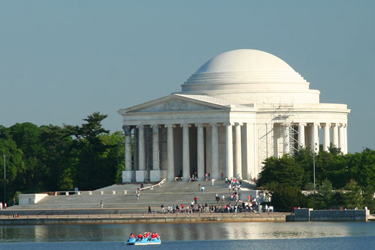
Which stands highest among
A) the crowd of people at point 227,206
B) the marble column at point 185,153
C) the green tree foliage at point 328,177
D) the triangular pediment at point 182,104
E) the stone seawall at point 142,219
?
the triangular pediment at point 182,104

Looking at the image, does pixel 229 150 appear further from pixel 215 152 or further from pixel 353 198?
pixel 353 198

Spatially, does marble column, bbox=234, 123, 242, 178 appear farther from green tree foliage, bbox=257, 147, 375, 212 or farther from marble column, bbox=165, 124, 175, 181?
marble column, bbox=165, 124, 175, 181

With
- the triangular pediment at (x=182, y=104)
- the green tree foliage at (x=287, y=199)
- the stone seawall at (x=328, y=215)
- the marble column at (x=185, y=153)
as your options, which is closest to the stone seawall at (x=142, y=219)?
the stone seawall at (x=328, y=215)

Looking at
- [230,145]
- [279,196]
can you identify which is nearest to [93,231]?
[279,196]

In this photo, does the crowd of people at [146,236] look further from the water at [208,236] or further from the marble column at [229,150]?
the marble column at [229,150]

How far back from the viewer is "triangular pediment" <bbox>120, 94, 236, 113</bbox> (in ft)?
639

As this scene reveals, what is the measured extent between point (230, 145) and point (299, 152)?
385 inches

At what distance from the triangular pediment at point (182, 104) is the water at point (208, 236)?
34863 mm

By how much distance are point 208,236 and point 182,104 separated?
5298cm

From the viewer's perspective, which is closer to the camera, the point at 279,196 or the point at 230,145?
the point at 279,196

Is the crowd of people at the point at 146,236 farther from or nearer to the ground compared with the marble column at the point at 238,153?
nearer to the ground

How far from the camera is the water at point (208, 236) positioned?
455ft

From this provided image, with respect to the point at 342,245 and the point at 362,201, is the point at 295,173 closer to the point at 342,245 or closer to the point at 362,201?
the point at 362,201

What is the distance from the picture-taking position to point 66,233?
155000 millimetres
